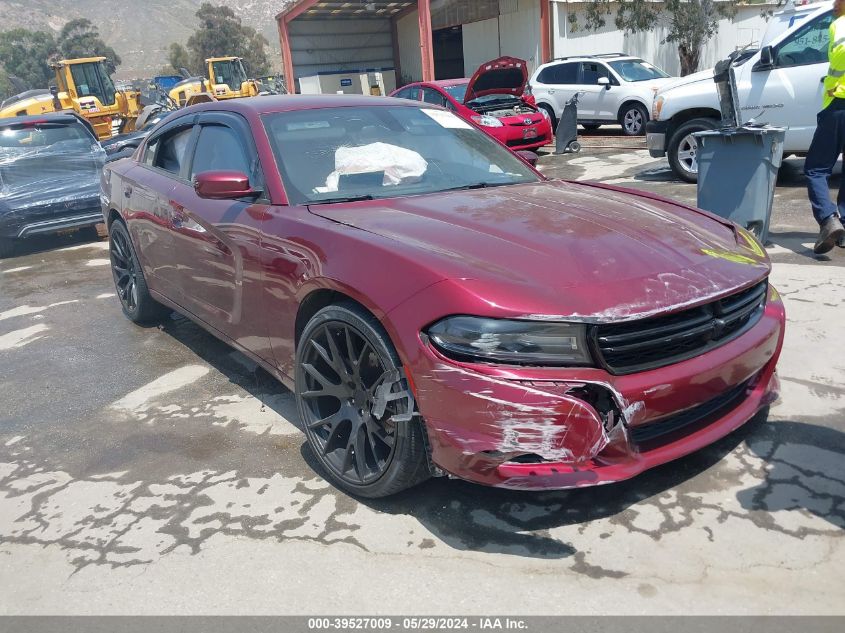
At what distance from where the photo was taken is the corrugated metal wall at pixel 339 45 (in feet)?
93.7

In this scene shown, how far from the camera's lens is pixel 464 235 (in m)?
2.86

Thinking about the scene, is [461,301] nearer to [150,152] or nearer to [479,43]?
[150,152]

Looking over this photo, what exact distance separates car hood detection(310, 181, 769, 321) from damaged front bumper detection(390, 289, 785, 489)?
226mm

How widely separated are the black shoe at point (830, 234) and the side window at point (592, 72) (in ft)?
33.7

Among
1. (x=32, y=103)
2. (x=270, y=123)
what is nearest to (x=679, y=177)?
(x=270, y=123)

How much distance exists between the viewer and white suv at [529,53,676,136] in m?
14.4

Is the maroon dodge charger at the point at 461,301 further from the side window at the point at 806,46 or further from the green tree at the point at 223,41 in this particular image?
the green tree at the point at 223,41

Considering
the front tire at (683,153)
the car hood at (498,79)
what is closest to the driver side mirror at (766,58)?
the front tire at (683,153)

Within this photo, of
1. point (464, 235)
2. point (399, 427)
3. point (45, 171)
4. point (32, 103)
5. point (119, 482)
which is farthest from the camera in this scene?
point (32, 103)

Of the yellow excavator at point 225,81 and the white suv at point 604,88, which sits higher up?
the yellow excavator at point 225,81

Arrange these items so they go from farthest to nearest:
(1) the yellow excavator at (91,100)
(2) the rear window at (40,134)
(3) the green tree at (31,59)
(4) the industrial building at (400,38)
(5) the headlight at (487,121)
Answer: (3) the green tree at (31,59), (4) the industrial building at (400,38), (1) the yellow excavator at (91,100), (5) the headlight at (487,121), (2) the rear window at (40,134)

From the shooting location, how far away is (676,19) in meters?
23.2
